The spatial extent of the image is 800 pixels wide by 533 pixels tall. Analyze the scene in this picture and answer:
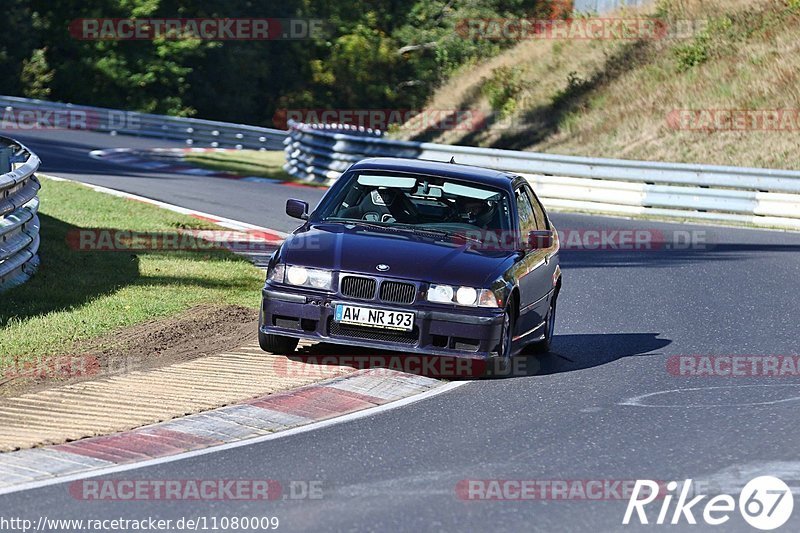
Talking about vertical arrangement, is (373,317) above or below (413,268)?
below

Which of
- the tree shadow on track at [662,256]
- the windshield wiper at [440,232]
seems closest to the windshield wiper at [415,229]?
the windshield wiper at [440,232]

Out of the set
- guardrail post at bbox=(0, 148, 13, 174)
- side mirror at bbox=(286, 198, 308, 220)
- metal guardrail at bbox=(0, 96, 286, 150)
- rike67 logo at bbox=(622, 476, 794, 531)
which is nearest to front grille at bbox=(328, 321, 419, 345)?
side mirror at bbox=(286, 198, 308, 220)

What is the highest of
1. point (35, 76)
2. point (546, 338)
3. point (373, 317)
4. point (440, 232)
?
point (440, 232)

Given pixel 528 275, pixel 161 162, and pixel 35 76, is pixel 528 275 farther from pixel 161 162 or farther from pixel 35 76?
pixel 35 76

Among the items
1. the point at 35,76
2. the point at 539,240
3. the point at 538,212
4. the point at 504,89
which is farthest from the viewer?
the point at 35,76

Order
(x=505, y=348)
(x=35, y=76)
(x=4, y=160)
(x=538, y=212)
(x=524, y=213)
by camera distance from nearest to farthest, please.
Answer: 1. (x=505, y=348)
2. (x=524, y=213)
3. (x=538, y=212)
4. (x=4, y=160)
5. (x=35, y=76)

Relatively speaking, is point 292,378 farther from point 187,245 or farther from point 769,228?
point 769,228

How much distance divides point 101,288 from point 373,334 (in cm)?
432

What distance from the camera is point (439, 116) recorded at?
147ft

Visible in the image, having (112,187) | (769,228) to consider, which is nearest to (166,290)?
(112,187)

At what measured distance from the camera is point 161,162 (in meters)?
32.6

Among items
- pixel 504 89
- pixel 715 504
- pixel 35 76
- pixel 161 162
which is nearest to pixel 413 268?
pixel 715 504

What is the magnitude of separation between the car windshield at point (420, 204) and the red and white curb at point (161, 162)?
17365mm

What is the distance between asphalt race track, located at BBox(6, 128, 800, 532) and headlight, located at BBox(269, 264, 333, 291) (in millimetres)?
1208
